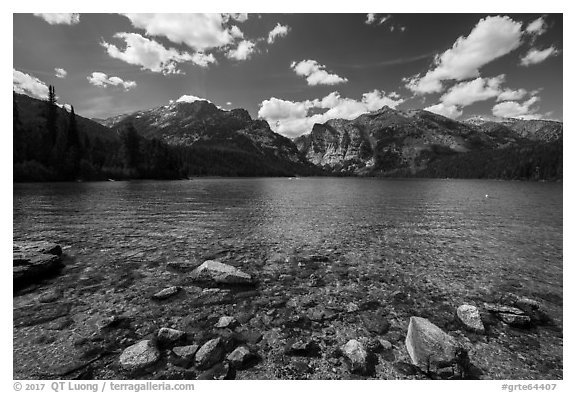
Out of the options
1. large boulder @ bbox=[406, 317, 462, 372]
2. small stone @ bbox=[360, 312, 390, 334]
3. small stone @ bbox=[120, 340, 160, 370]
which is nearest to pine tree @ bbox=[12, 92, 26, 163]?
small stone @ bbox=[120, 340, 160, 370]

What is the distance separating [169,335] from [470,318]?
887cm

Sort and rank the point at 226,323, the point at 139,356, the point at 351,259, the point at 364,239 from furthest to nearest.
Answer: the point at 364,239, the point at 351,259, the point at 226,323, the point at 139,356

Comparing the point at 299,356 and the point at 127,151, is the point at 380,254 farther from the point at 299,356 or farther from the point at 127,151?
the point at 127,151

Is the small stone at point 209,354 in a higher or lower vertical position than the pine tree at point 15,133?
lower

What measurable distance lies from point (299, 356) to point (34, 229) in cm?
2428

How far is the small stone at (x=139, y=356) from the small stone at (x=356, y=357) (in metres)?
4.56

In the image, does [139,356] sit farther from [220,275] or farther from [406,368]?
[406,368]

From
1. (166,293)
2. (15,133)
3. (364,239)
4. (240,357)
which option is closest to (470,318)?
(240,357)

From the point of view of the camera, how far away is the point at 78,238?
692 inches

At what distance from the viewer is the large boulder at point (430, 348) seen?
6.12 meters

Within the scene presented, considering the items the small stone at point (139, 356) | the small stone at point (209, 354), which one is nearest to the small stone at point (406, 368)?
the small stone at point (209, 354)

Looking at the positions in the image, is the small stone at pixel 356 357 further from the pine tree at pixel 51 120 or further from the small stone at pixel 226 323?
the pine tree at pixel 51 120

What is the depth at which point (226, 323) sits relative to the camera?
778 centimetres
